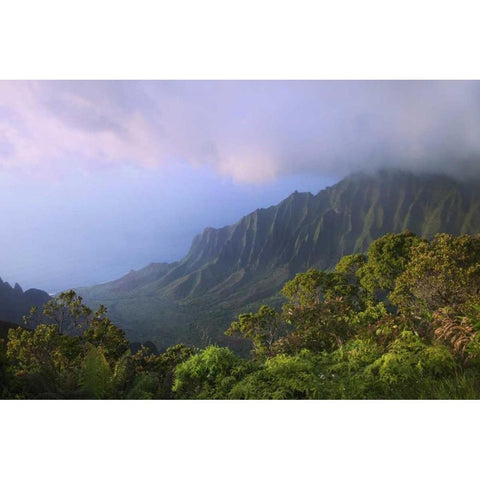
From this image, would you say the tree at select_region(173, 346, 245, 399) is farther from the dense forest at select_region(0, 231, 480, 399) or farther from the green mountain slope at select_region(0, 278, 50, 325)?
the green mountain slope at select_region(0, 278, 50, 325)

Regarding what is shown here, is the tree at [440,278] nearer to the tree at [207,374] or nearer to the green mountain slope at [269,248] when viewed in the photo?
the green mountain slope at [269,248]

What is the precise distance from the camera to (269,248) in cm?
693

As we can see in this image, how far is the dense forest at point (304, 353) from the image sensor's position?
3.49 metres

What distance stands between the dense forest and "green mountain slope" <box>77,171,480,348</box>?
748 mm

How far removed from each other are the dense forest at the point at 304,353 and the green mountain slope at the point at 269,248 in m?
0.75

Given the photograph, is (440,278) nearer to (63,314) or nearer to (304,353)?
(304,353)

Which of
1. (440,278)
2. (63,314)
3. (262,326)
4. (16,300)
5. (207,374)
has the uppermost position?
(440,278)

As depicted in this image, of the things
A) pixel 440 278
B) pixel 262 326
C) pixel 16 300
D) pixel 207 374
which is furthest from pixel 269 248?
pixel 16 300

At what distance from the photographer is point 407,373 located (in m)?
3.43

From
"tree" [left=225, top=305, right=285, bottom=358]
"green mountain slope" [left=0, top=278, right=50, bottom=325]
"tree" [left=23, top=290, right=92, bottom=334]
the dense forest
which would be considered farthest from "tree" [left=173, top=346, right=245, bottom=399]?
"green mountain slope" [left=0, top=278, right=50, bottom=325]

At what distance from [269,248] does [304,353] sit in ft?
9.43
